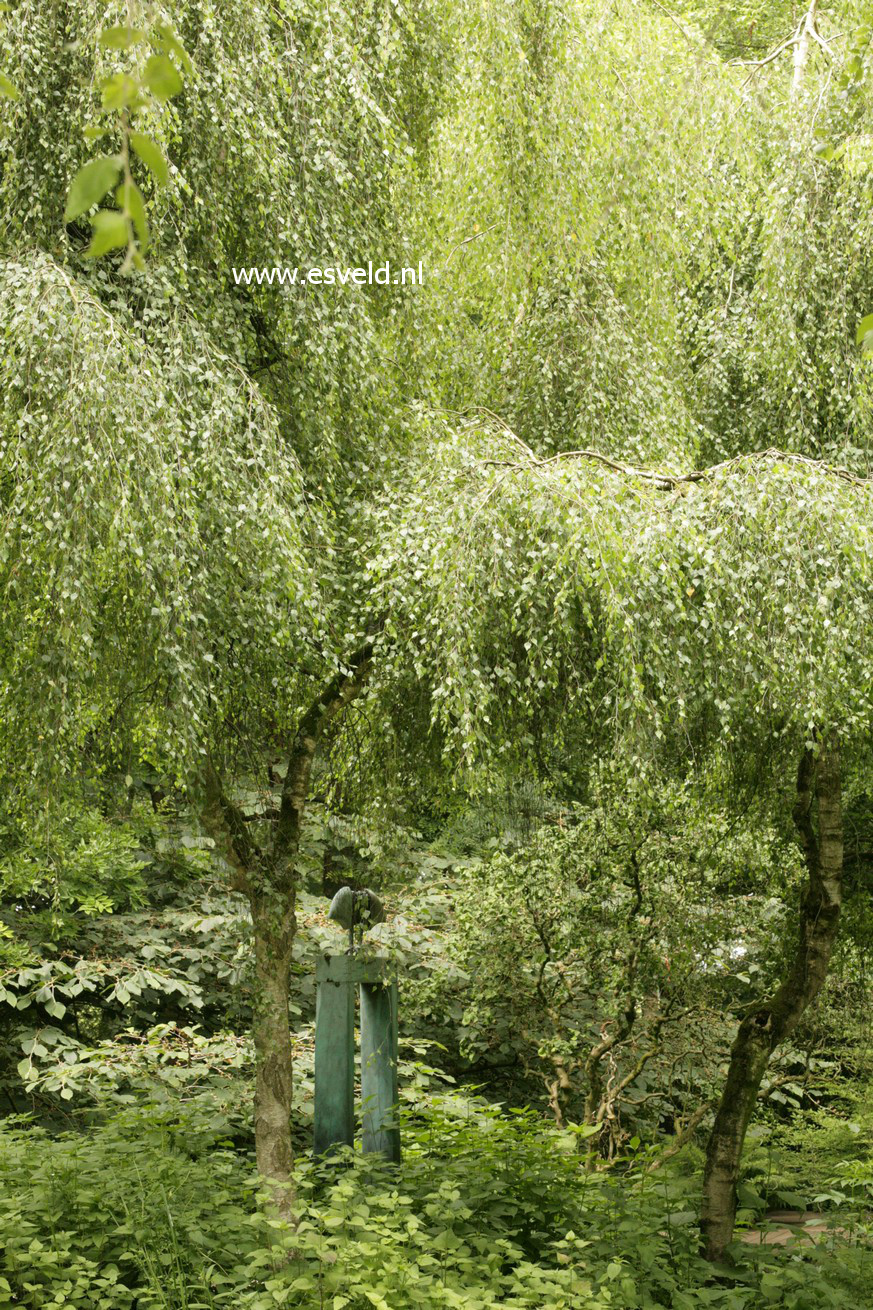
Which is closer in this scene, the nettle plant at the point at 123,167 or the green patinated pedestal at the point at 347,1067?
the nettle plant at the point at 123,167

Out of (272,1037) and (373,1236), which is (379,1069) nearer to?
(272,1037)

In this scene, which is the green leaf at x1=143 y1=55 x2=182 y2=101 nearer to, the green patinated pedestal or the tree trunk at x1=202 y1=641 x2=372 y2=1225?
the tree trunk at x1=202 y1=641 x2=372 y2=1225

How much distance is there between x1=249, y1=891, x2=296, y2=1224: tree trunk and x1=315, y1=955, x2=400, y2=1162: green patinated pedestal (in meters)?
0.24

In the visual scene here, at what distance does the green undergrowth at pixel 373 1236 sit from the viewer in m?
3.60

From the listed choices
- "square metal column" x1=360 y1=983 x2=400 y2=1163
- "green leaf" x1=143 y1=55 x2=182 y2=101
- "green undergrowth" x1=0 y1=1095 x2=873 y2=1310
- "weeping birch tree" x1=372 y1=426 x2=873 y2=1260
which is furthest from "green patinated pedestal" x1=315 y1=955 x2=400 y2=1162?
"green leaf" x1=143 y1=55 x2=182 y2=101

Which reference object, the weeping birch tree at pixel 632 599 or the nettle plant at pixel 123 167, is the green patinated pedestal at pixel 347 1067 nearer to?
the weeping birch tree at pixel 632 599

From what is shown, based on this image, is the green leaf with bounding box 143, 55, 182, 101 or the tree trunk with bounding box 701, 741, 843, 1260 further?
the tree trunk with bounding box 701, 741, 843, 1260

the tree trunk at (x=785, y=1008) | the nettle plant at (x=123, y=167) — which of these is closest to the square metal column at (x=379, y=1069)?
the tree trunk at (x=785, y=1008)

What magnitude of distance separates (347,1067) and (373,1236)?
4.45 ft

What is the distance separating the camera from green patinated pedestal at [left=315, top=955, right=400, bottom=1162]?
5.12 metres

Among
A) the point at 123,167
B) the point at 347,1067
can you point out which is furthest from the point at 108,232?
the point at 347,1067

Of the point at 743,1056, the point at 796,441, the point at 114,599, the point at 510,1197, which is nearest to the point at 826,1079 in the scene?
the point at 743,1056

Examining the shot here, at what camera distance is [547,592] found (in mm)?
4344

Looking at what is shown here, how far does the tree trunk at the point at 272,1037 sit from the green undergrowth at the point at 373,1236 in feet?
0.56
